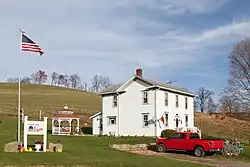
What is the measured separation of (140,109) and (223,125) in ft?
84.3

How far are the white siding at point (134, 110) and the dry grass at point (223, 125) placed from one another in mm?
16095

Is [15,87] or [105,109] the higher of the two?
[15,87]

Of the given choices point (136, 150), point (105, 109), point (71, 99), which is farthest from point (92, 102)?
point (136, 150)

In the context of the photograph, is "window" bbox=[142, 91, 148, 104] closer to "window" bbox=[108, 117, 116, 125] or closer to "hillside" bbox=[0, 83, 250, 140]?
"window" bbox=[108, 117, 116, 125]

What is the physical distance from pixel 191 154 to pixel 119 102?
17.7 meters

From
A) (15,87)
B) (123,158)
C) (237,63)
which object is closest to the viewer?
(123,158)

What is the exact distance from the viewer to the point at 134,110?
48.2 metres

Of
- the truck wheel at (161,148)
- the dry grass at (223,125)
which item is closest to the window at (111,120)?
the truck wheel at (161,148)

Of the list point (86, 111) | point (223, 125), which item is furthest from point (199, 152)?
point (86, 111)

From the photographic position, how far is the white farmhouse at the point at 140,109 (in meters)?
46.4

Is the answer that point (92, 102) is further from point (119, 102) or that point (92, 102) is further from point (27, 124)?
point (27, 124)

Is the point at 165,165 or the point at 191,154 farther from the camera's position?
the point at 191,154

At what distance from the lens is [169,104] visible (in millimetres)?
48219

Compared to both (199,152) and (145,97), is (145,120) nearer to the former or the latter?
(145,97)
